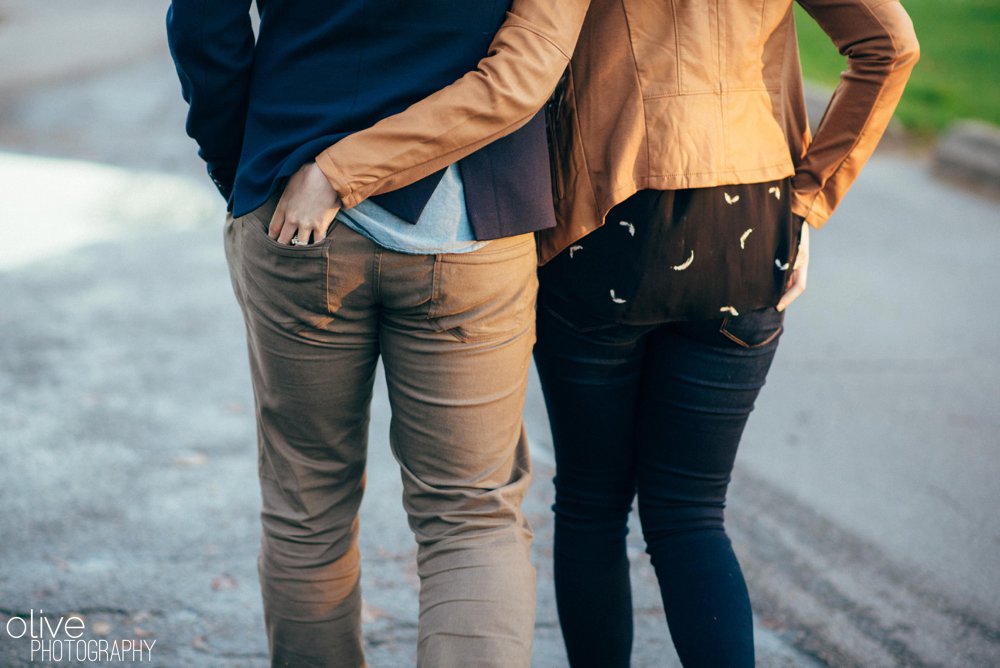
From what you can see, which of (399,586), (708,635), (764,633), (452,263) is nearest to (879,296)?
(764,633)

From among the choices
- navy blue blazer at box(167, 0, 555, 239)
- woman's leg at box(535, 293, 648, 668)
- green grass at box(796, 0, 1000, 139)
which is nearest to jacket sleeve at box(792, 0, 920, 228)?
woman's leg at box(535, 293, 648, 668)

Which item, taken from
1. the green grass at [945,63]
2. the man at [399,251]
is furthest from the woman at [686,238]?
the green grass at [945,63]

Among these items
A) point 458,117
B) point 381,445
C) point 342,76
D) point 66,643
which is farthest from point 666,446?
point 381,445

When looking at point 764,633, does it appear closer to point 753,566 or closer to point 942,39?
point 753,566

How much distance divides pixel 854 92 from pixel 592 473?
858 millimetres

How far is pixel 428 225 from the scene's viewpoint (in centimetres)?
159

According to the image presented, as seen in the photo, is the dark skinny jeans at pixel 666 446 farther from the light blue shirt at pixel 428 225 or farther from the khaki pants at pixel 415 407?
the light blue shirt at pixel 428 225

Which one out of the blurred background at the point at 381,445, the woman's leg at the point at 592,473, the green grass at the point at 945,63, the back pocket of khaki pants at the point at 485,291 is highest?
the back pocket of khaki pants at the point at 485,291

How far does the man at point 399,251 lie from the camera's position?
1555mm

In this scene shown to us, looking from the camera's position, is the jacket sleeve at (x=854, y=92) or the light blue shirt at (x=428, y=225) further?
the jacket sleeve at (x=854, y=92)

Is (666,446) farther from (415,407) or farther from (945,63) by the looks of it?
(945,63)

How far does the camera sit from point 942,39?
37.0 ft

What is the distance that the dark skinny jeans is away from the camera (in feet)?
6.05

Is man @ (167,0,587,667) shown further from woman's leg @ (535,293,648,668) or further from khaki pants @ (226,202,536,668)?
woman's leg @ (535,293,648,668)
